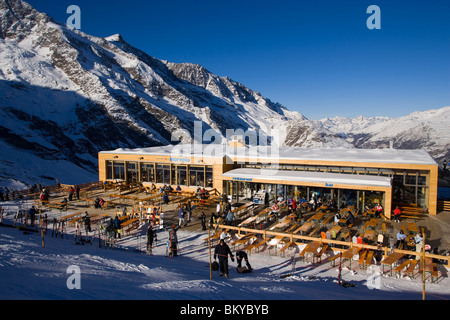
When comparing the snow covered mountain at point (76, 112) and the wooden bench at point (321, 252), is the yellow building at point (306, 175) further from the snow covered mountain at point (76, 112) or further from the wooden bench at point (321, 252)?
the snow covered mountain at point (76, 112)

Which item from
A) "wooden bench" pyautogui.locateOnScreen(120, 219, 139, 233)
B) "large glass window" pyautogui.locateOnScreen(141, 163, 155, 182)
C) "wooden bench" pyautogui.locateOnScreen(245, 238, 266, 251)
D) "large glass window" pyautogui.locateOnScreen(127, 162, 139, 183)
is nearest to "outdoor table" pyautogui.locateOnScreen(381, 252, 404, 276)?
"wooden bench" pyautogui.locateOnScreen(245, 238, 266, 251)

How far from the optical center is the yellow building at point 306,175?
1880 centimetres

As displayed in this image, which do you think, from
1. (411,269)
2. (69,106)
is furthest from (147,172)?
(69,106)

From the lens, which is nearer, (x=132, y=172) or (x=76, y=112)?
(x=132, y=172)

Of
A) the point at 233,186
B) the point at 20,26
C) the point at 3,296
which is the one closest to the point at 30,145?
the point at 233,186

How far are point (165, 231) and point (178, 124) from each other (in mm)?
109424

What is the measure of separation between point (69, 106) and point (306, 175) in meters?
92.7

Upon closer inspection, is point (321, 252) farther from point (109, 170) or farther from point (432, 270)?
point (109, 170)

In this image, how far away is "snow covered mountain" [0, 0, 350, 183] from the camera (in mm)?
61250

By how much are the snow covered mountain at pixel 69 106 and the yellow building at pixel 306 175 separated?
30.0 m

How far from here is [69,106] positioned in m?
92.6

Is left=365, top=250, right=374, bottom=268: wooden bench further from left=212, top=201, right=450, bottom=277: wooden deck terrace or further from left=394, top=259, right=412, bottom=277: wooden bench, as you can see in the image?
left=394, top=259, right=412, bottom=277: wooden bench

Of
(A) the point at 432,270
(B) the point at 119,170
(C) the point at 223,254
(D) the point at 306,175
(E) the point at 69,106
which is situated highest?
(E) the point at 69,106
